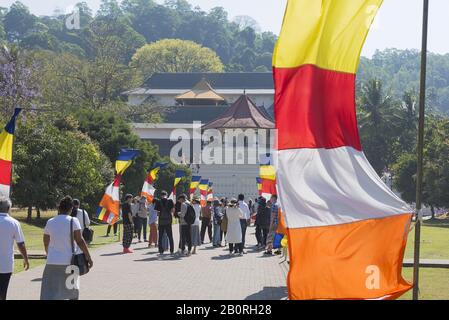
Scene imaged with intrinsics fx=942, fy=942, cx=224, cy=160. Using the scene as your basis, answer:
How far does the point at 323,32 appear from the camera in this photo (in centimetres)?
878

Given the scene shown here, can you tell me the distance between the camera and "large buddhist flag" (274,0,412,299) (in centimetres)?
864

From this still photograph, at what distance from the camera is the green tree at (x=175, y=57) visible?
131 m

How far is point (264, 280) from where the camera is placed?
1725 cm

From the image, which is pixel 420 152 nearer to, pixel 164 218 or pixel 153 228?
pixel 164 218

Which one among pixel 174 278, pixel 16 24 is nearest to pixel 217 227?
pixel 174 278

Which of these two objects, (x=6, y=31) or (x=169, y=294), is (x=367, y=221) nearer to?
(x=169, y=294)

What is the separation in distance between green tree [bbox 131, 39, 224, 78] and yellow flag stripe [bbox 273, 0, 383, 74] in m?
121

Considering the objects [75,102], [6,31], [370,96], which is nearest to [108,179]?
[75,102]

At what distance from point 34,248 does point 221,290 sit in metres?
10.2

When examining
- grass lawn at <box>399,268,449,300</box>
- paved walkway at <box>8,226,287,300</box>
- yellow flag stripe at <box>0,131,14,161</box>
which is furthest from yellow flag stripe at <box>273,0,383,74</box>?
yellow flag stripe at <box>0,131,14,161</box>

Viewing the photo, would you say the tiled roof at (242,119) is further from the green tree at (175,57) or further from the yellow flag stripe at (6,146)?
the yellow flag stripe at (6,146)

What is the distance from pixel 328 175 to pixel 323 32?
1.35 meters

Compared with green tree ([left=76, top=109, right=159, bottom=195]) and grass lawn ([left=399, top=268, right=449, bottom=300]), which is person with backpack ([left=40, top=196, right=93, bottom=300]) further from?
green tree ([left=76, top=109, right=159, bottom=195])
